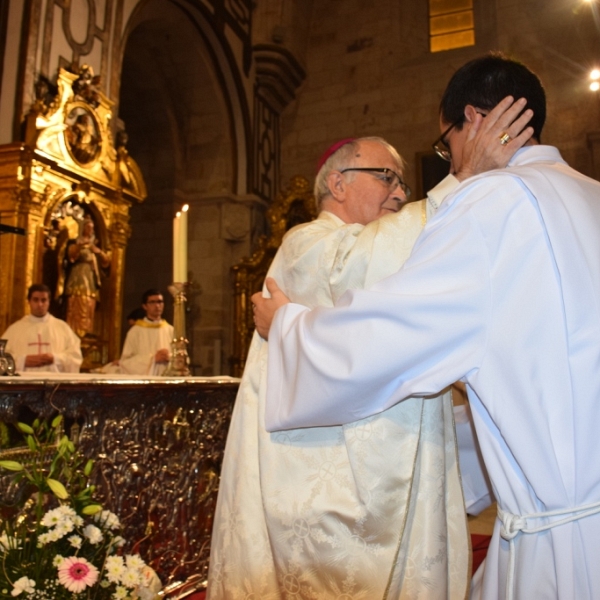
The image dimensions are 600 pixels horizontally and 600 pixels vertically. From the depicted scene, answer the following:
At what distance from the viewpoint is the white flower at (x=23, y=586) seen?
107 cm

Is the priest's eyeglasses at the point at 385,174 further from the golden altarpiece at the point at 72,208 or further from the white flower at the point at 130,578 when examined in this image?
the golden altarpiece at the point at 72,208

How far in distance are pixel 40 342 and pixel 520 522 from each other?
4.82m

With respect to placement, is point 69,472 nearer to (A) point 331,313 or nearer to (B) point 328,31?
(A) point 331,313

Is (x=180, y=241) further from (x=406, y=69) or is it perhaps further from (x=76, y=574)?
(x=406, y=69)

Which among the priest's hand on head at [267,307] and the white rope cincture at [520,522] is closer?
the white rope cincture at [520,522]

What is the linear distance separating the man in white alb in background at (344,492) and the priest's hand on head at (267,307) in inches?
4.1

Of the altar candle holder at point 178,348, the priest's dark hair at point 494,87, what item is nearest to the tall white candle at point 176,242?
the altar candle holder at point 178,348

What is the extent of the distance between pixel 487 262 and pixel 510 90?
1.72 feet

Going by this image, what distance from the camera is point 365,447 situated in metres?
1.46

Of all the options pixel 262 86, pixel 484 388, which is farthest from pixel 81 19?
pixel 484 388

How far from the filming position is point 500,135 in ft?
4.42

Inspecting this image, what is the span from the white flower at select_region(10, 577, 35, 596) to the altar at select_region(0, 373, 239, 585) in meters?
1.50

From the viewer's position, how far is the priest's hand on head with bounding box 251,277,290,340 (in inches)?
62.7

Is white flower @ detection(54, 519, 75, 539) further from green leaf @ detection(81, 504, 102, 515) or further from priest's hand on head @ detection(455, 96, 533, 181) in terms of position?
priest's hand on head @ detection(455, 96, 533, 181)
